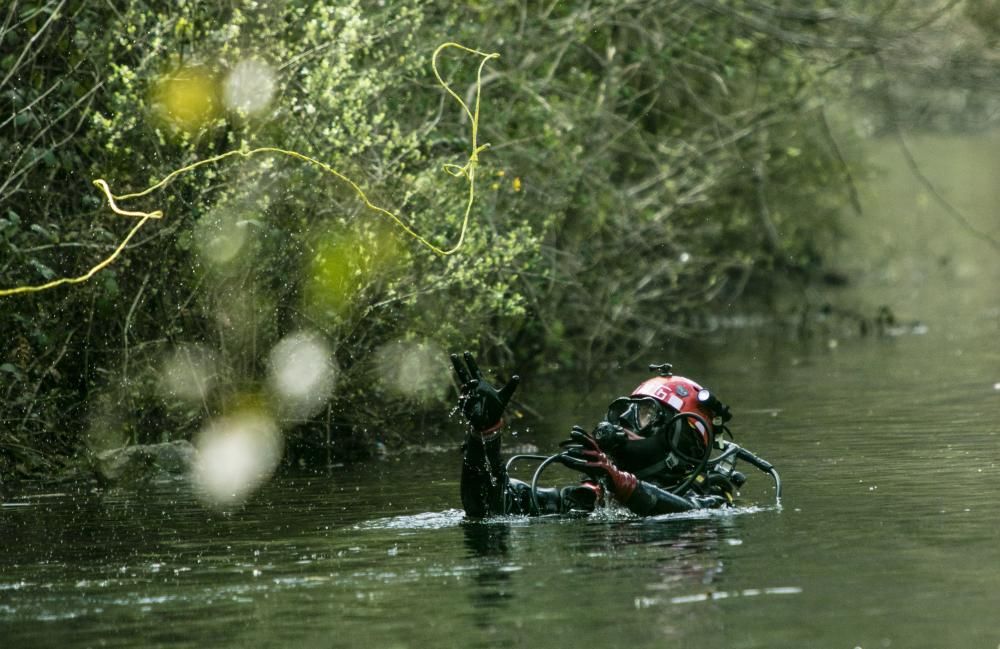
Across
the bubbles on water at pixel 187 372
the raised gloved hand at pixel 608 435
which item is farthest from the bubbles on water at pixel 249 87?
the raised gloved hand at pixel 608 435

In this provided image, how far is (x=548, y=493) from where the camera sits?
46.1 feet

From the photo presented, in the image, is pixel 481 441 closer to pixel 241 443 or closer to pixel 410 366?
pixel 241 443

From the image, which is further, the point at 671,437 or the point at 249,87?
the point at 249,87

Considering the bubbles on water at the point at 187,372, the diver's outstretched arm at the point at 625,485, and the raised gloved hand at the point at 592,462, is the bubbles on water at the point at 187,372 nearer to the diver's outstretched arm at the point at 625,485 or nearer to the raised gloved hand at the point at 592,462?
the diver's outstretched arm at the point at 625,485

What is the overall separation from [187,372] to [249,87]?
2721 mm

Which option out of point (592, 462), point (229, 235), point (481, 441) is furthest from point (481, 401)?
point (229, 235)

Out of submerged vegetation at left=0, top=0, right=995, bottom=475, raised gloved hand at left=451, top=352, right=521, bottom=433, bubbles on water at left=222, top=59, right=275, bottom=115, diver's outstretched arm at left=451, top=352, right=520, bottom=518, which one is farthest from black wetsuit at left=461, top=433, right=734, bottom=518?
bubbles on water at left=222, top=59, right=275, bottom=115

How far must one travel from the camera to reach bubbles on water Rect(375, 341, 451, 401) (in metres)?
19.5

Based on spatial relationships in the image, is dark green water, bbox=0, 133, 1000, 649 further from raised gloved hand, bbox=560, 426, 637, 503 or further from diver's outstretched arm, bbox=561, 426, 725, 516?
raised gloved hand, bbox=560, 426, 637, 503

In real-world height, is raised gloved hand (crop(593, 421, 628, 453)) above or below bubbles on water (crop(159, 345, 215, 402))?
below

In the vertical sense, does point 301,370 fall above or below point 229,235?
below

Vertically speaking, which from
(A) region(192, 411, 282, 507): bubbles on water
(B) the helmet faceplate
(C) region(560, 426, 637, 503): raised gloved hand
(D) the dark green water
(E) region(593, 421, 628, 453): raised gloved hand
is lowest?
(D) the dark green water

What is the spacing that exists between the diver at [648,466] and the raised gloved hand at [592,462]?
1 cm

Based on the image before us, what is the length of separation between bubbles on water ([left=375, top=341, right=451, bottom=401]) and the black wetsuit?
5.50 meters
